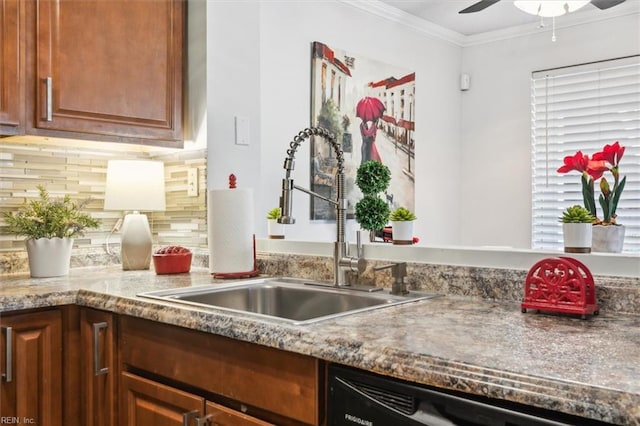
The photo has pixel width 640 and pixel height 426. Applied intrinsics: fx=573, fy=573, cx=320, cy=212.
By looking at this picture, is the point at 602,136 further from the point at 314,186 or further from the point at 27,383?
the point at 27,383

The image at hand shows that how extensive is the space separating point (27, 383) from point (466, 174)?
359 cm

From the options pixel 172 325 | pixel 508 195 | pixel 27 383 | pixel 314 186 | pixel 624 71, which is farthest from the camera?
pixel 508 195

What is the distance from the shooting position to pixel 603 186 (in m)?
1.78

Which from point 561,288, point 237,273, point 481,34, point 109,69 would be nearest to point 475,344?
point 561,288

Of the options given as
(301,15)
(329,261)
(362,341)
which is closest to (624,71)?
(301,15)

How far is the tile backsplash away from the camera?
216 cm

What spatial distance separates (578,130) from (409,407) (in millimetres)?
3575

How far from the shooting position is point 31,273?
2.05m

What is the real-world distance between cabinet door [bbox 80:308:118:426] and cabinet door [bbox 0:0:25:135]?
0.68m

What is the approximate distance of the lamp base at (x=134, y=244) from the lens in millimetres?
2270

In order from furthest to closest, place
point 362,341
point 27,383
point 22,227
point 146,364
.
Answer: point 22,227 → point 27,383 → point 146,364 → point 362,341

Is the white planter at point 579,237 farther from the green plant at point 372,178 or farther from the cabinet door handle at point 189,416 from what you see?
the cabinet door handle at point 189,416

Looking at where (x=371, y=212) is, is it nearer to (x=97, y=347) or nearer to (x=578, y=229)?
(x=578, y=229)

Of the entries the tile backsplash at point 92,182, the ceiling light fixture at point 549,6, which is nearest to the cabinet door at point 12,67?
the tile backsplash at point 92,182
